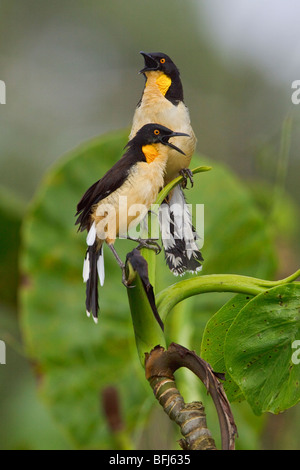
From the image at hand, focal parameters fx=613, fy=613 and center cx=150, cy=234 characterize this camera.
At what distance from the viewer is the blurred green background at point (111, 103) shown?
2.73ft

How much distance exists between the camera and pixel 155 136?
39cm

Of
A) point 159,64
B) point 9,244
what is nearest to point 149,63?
point 159,64

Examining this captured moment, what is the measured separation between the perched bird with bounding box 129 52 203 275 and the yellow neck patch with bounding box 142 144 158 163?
0.01 m

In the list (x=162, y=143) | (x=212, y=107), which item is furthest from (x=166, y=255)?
(x=212, y=107)

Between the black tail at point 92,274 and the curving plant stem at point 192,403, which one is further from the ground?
the black tail at point 92,274

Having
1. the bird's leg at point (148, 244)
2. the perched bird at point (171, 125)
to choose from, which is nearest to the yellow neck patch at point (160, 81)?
the perched bird at point (171, 125)

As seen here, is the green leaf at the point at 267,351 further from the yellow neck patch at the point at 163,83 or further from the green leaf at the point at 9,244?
the green leaf at the point at 9,244

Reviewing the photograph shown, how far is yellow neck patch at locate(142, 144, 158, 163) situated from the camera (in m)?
0.39

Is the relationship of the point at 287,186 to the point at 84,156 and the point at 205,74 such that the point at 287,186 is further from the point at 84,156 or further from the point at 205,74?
the point at 84,156

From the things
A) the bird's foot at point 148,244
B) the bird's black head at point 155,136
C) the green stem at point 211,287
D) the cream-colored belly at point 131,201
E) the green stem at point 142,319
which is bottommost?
the green stem at point 142,319

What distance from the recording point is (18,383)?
124 centimetres

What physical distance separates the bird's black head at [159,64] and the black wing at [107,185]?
2.6 inches

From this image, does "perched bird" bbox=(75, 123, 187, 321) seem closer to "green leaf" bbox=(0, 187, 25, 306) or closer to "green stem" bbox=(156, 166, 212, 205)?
"green stem" bbox=(156, 166, 212, 205)

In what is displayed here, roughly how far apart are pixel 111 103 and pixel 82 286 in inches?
30.6
